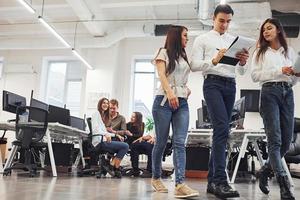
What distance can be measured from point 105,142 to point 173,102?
2.20 m

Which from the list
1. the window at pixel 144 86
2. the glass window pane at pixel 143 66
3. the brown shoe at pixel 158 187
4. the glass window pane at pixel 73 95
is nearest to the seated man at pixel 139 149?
the brown shoe at pixel 158 187

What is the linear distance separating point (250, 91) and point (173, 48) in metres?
6.51

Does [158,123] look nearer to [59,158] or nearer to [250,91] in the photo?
[59,158]

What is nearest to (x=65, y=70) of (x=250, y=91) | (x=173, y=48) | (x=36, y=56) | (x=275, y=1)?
(x=36, y=56)

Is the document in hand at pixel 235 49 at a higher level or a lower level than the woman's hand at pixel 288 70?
higher

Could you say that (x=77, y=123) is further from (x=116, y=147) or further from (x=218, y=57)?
(x=218, y=57)

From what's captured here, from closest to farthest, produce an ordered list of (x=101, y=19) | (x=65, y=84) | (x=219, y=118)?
(x=219, y=118) → (x=101, y=19) → (x=65, y=84)

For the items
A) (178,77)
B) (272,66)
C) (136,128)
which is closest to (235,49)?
(272,66)

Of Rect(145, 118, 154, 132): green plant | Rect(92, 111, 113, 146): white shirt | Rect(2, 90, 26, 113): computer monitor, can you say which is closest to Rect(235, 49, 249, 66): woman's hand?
Rect(92, 111, 113, 146): white shirt

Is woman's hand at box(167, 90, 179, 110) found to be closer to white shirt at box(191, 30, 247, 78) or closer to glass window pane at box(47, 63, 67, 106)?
white shirt at box(191, 30, 247, 78)

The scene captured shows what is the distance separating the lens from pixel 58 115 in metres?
5.11

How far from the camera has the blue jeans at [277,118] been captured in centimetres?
230

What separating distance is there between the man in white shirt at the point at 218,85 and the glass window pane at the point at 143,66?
302 inches

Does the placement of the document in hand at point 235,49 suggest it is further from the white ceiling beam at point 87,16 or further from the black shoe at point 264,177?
the white ceiling beam at point 87,16
